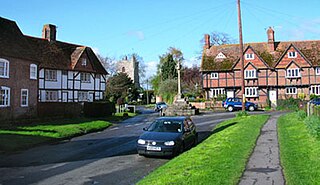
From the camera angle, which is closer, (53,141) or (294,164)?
(294,164)

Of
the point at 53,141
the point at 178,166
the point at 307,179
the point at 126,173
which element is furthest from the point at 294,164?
the point at 53,141

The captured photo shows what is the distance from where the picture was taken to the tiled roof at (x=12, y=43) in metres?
26.6

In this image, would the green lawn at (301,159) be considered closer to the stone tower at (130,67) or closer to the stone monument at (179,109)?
the stone monument at (179,109)

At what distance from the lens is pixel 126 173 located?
968 centimetres

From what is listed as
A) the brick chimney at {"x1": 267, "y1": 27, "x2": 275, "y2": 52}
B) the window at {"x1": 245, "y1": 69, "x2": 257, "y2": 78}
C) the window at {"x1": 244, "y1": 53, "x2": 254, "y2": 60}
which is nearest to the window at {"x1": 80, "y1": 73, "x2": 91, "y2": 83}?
the window at {"x1": 245, "y1": 69, "x2": 257, "y2": 78}

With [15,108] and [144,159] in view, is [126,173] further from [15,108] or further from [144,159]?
[15,108]

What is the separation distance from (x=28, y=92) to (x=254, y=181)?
83.8ft

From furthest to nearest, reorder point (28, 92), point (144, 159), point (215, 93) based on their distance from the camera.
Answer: point (215, 93), point (28, 92), point (144, 159)

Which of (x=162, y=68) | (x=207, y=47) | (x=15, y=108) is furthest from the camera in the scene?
(x=162, y=68)

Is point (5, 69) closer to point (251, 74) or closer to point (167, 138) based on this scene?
point (167, 138)

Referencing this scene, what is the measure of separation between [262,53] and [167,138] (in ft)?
144

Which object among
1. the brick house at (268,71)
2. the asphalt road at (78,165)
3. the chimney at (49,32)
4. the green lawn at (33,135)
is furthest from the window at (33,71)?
the brick house at (268,71)

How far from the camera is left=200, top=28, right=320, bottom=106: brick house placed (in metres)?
48.5

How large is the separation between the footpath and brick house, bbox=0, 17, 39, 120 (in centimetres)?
2088
